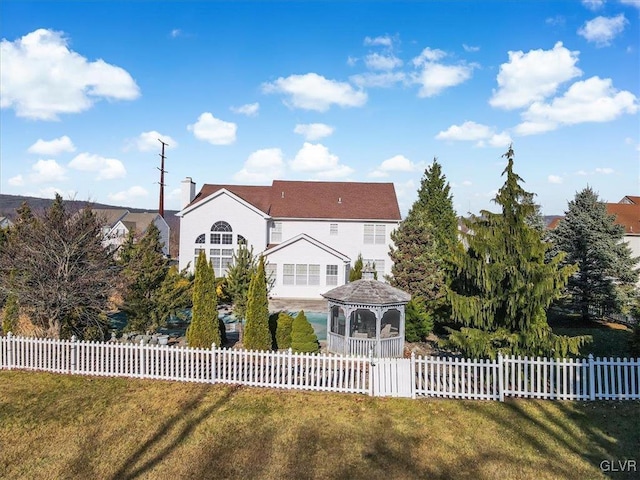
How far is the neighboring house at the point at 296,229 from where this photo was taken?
31391mm

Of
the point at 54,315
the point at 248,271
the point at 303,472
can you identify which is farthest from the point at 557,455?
the point at 54,315

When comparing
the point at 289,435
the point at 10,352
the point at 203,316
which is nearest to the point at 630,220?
the point at 203,316

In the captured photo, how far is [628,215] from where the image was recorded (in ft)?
131

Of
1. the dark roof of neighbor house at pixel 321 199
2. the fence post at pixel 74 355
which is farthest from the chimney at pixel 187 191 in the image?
the fence post at pixel 74 355

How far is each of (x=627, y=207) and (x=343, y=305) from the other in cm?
3961

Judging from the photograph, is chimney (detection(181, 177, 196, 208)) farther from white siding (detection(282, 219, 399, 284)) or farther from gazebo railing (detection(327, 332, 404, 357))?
gazebo railing (detection(327, 332, 404, 357))

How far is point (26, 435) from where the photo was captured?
943 centimetres

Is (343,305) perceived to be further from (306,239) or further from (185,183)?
(185,183)

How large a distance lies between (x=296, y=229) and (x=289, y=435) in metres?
26.6

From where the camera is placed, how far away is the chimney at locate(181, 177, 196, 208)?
35.3m

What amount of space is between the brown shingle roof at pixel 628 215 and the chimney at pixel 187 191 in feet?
119

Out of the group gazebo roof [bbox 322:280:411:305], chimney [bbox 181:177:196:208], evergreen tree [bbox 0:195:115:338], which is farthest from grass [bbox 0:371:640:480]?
chimney [bbox 181:177:196:208]

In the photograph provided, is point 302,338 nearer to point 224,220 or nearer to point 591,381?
point 591,381

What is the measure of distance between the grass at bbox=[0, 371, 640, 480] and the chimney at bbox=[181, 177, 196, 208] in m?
25.0
